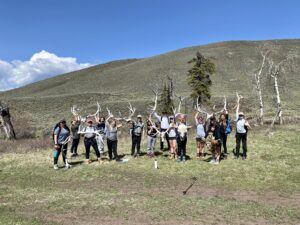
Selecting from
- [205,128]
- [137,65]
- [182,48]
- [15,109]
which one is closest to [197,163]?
[205,128]

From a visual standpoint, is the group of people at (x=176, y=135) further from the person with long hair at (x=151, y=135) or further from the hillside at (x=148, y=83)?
the hillside at (x=148, y=83)

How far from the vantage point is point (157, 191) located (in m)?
15.7

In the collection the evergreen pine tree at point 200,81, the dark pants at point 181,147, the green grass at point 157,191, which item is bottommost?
the green grass at point 157,191

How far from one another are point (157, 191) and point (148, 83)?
230ft

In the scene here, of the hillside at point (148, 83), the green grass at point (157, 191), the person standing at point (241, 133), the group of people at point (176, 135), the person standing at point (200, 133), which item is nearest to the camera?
the green grass at point (157, 191)

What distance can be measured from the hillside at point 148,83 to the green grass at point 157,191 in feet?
86.9

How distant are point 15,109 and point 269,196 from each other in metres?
56.8

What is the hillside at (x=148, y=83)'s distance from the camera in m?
62.0

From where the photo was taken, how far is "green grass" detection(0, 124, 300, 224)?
490 inches

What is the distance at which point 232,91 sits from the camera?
6975 centimetres

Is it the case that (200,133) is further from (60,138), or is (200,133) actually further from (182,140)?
(60,138)

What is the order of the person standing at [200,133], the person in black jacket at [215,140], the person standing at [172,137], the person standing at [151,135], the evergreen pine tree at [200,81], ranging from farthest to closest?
the evergreen pine tree at [200,81], the person standing at [151,135], the person standing at [172,137], the person standing at [200,133], the person in black jacket at [215,140]

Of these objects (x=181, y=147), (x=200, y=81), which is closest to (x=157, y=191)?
(x=181, y=147)

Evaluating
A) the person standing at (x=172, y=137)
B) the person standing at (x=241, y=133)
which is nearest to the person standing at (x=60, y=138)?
the person standing at (x=172, y=137)
